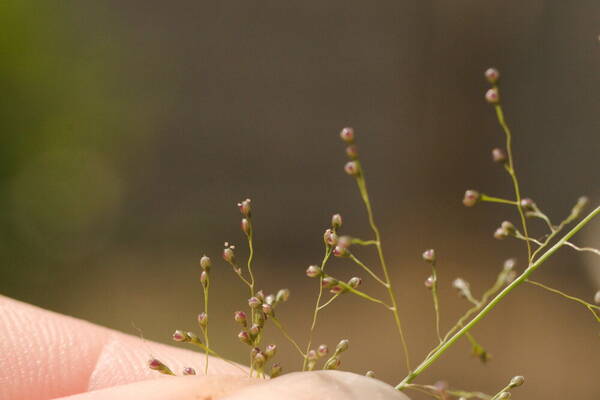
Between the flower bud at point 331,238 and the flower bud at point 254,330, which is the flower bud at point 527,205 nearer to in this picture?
the flower bud at point 331,238

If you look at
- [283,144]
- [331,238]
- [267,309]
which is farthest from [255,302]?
[283,144]

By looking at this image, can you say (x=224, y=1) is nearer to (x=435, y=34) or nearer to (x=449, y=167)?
(x=435, y=34)

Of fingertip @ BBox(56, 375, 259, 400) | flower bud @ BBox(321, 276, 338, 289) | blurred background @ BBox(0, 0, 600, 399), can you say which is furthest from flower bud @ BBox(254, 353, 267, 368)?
blurred background @ BBox(0, 0, 600, 399)

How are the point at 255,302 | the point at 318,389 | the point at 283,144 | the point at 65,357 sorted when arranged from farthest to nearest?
the point at 283,144, the point at 65,357, the point at 255,302, the point at 318,389

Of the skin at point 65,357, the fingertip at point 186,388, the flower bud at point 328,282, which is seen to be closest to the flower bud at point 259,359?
the fingertip at point 186,388

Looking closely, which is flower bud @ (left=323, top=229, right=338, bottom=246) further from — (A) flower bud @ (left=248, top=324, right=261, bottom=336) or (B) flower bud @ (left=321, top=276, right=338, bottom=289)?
(A) flower bud @ (left=248, top=324, right=261, bottom=336)

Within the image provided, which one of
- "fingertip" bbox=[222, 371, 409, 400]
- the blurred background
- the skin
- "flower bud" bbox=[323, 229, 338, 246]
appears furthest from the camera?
Answer: the blurred background

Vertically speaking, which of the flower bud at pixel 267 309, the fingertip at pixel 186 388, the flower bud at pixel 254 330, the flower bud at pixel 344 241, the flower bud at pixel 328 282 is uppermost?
the flower bud at pixel 344 241

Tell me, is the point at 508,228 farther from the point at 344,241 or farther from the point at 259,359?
the point at 259,359
